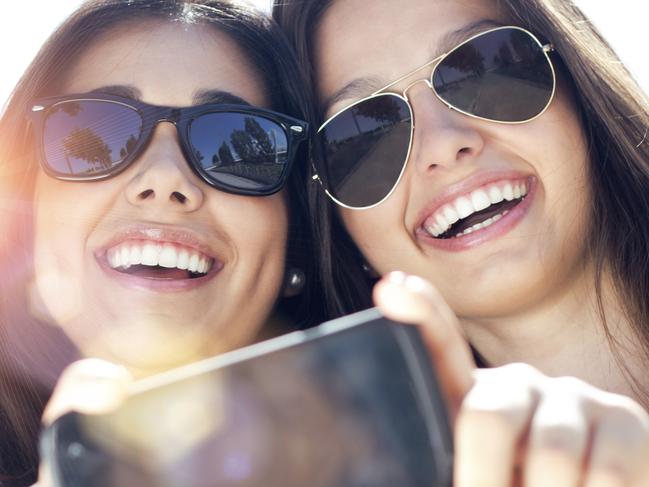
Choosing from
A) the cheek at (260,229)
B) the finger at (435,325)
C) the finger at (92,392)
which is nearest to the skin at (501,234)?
the cheek at (260,229)

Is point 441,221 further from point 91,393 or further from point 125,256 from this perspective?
point 91,393

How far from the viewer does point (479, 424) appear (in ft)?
2.76

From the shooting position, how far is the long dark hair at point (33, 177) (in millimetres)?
2188

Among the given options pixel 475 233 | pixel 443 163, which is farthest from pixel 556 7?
pixel 475 233

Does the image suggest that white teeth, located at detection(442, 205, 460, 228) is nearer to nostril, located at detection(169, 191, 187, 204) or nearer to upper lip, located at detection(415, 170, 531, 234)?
upper lip, located at detection(415, 170, 531, 234)

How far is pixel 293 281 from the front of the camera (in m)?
2.46

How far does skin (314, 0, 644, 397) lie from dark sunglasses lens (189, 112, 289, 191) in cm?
26

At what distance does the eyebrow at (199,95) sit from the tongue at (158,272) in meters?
0.56

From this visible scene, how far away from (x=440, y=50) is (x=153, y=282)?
3.91 ft

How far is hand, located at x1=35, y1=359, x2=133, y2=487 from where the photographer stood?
2.85 ft

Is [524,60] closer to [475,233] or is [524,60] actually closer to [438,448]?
[475,233]

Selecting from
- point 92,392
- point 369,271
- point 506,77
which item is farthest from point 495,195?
point 92,392

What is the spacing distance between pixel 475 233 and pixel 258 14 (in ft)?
4.05

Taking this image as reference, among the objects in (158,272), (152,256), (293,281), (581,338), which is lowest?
(581,338)
